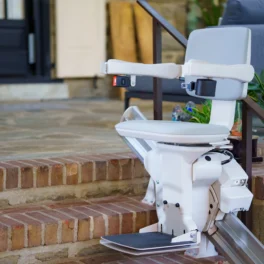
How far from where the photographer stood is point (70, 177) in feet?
9.75

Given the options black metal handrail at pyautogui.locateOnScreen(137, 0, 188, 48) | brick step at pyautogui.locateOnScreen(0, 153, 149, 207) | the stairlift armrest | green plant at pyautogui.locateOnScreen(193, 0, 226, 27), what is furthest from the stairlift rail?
green plant at pyautogui.locateOnScreen(193, 0, 226, 27)

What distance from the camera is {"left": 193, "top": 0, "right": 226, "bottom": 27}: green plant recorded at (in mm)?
7352

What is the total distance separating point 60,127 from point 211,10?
3522mm

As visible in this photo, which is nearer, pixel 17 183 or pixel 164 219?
pixel 164 219

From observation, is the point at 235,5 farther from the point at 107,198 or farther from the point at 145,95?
the point at 107,198

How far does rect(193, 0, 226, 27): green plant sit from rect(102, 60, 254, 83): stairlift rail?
197 inches

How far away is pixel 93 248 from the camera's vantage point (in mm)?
2799

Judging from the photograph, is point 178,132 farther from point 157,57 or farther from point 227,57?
point 157,57

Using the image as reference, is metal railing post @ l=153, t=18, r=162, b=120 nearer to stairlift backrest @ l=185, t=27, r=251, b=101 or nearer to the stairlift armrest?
stairlift backrest @ l=185, t=27, r=251, b=101

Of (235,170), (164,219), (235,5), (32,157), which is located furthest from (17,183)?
(235,5)

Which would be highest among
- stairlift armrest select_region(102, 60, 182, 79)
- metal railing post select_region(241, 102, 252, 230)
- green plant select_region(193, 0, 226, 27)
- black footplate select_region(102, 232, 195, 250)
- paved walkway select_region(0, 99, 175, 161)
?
green plant select_region(193, 0, 226, 27)

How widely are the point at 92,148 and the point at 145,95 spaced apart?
136cm

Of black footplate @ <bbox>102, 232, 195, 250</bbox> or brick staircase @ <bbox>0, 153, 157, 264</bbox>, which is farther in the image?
brick staircase @ <bbox>0, 153, 157, 264</bbox>

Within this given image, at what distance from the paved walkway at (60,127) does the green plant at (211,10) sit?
1303mm
